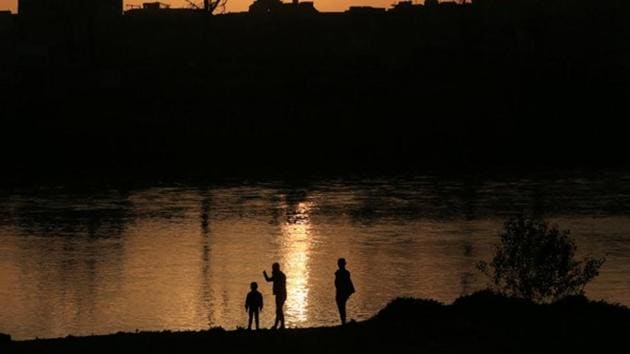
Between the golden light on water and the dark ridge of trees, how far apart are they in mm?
20193

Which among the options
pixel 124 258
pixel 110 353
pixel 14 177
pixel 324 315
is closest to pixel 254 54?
pixel 14 177

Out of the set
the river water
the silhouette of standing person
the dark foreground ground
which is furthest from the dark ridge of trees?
the dark foreground ground

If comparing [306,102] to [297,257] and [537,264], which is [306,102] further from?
[537,264]

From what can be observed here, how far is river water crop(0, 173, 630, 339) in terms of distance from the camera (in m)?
31.8

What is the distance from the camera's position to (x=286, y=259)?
1578 inches

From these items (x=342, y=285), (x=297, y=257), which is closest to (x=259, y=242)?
(x=297, y=257)

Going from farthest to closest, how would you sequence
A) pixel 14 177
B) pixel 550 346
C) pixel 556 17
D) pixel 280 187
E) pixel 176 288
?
pixel 556 17
pixel 14 177
pixel 280 187
pixel 176 288
pixel 550 346

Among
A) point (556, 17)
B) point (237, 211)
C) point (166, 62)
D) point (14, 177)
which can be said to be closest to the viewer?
point (237, 211)

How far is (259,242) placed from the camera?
43.7 metres

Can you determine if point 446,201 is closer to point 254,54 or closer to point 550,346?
point 550,346

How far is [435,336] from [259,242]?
Result: 852 inches

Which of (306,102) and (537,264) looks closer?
(537,264)

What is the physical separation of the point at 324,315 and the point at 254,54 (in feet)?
228

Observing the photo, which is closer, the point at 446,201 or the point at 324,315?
the point at 324,315
